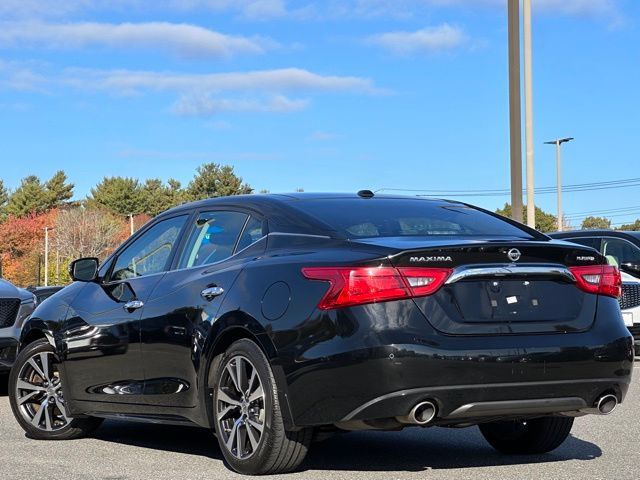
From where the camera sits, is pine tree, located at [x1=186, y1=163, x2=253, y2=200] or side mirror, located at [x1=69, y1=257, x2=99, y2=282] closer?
side mirror, located at [x1=69, y1=257, x2=99, y2=282]

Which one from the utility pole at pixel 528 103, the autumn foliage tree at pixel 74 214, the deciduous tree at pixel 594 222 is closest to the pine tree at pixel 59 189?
the autumn foliage tree at pixel 74 214

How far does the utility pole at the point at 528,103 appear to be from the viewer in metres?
20.2

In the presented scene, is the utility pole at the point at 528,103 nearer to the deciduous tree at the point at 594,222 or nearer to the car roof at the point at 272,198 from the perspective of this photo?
the car roof at the point at 272,198

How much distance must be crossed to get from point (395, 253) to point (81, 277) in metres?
3.03

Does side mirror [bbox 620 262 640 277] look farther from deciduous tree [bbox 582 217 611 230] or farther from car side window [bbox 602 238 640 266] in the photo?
deciduous tree [bbox 582 217 611 230]

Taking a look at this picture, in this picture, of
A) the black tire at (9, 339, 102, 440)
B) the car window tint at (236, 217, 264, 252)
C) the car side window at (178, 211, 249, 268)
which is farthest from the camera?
the black tire at (9, 339, 102, 440)

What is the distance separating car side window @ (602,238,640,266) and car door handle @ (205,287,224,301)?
9344 millimetres

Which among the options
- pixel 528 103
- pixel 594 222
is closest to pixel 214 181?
pixel 594 222

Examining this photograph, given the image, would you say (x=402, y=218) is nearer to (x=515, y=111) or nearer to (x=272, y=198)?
(x=272, y=198)

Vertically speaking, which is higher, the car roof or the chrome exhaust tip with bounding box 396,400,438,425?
the car roof

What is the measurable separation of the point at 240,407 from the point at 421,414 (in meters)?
1.12

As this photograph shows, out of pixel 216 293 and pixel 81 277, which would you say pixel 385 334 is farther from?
pixel 81 277

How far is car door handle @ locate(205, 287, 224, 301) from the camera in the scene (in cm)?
620

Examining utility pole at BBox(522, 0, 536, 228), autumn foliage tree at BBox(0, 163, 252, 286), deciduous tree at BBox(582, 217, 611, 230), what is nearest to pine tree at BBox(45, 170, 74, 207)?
autumn foliage tree at BBox(0, 163, 252, 286)
